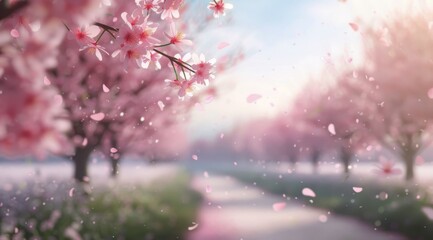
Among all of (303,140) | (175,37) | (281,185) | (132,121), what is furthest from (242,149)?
(175,37)

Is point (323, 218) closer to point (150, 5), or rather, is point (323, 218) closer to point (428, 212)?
Answer: point (428, 212)

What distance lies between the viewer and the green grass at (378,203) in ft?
39.5

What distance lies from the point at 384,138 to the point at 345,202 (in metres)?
6.72

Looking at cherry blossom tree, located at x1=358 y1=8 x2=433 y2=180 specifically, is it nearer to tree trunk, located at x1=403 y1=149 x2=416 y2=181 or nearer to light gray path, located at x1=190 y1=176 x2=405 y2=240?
tree trunk, located at x1=403 y1=149 x2=416 y2=181

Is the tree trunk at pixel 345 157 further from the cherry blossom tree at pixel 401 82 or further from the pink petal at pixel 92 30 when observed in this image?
the pink petal at pixel 92 30

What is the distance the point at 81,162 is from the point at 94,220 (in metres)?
3.25

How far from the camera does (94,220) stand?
939 centimetres

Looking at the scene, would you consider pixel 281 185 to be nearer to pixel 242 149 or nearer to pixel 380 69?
pixel 380 69

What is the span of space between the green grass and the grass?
486cm

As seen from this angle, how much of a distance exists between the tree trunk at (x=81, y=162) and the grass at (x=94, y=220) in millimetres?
571

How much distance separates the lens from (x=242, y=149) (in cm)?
8694

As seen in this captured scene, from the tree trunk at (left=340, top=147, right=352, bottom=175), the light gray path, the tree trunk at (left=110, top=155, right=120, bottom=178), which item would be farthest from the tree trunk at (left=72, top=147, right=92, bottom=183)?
the tree trunk at (left=340, top=147, right=352, bottom=175)

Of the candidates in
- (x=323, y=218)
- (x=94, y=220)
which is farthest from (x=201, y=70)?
(x=323, y=218)

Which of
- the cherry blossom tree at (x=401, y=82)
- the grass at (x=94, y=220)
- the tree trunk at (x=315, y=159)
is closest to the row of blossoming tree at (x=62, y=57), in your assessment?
the grass at (x=94, y=220)
